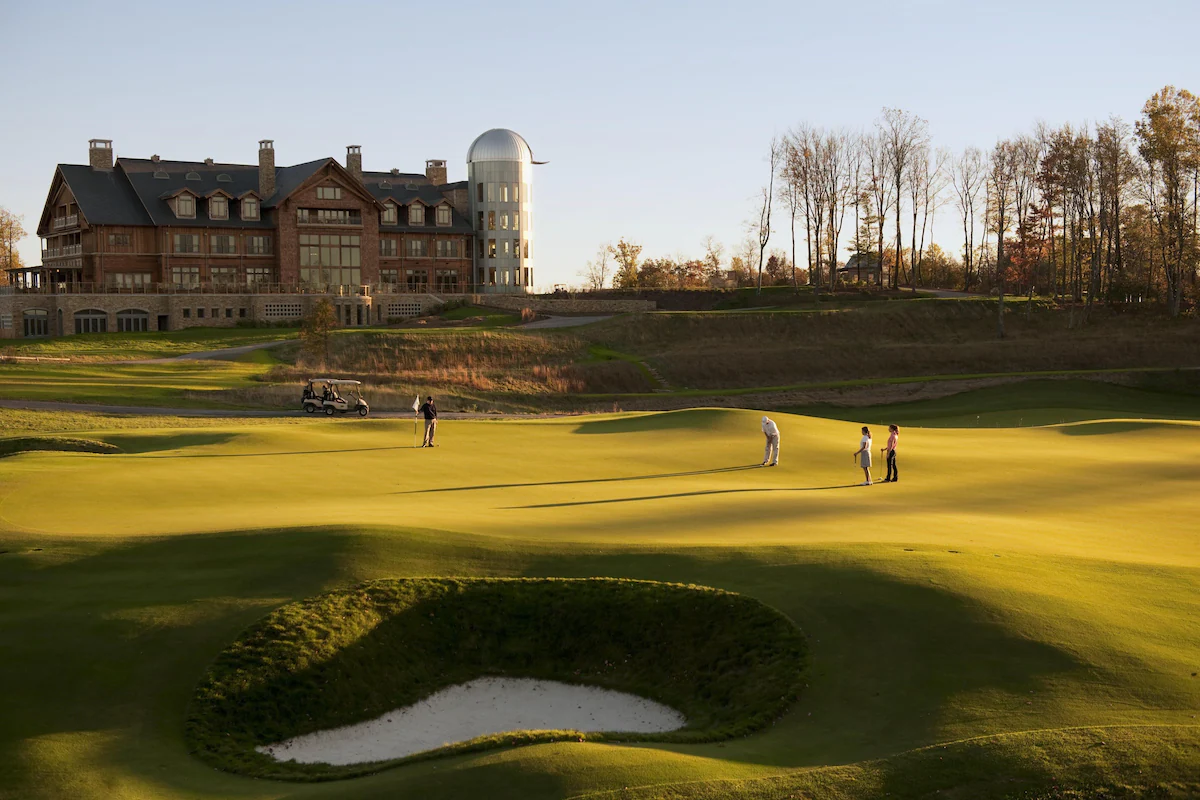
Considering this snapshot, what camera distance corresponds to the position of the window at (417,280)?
9912cm

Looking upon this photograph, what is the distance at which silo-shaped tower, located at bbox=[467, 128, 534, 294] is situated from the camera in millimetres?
103312

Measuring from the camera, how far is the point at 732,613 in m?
17.9

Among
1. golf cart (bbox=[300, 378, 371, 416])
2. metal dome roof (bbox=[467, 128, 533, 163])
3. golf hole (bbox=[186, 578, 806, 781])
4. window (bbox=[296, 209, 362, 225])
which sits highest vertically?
metal dome roof (bbox=[467, 128, 533, 163])

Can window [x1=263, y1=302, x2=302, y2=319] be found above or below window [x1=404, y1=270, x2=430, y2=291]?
below

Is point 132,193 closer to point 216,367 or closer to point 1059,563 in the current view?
point 216,367

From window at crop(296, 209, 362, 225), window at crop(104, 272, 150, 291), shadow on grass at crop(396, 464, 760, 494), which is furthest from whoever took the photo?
window at crop(296, 209, 362, 225)

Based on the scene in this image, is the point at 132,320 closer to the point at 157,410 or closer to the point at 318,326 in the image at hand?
the point at 318,326

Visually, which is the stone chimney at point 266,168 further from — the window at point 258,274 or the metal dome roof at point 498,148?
the metal dome roof at point 498,148

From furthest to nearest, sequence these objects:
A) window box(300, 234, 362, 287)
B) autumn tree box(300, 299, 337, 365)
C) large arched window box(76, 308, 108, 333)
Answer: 1. window box(300, 234, 362, 287)
2. large arched window box(76, 308, 108, 333)
3. autumn tree box(300, 299, 337, 365)

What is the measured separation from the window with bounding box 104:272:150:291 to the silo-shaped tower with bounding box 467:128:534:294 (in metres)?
29.7

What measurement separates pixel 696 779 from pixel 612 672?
5142 mm

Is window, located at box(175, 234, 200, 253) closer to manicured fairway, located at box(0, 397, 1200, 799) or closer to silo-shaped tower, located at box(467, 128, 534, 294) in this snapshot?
silo-shaped tower, located at box(467, 128, 534, 294)

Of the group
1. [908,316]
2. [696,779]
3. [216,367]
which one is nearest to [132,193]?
[216,367]

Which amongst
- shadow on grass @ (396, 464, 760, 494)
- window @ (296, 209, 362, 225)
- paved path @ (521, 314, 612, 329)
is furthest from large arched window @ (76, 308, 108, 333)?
shadow on grass @ (396, 464, 760, 494)
